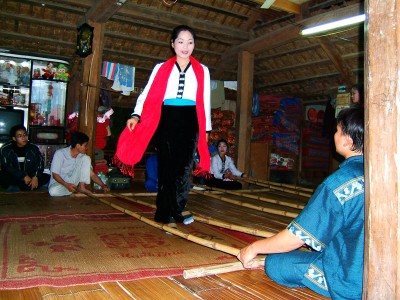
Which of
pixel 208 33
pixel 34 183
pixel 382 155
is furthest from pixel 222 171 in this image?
pixel 382 155

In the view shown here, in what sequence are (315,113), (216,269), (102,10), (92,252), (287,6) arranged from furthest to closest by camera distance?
(315,113)
(287,6)
(102,10)
(92,252)
(216,269)

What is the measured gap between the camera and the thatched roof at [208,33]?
5789 mm

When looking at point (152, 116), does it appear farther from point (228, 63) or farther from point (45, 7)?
point (228, 63)

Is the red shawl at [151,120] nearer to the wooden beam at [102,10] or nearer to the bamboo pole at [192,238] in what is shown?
the bamboo pole at [192,238]

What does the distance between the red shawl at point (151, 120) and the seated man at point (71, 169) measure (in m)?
1.81

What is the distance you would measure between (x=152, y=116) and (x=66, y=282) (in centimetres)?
158

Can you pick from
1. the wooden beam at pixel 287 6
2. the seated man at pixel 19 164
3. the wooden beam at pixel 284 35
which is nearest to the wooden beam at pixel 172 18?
the wooden beam at pixel 284 35

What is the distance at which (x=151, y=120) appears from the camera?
2855 mm

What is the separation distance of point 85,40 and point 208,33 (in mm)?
2660

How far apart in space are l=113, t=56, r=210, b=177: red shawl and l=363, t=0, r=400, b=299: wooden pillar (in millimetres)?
1865

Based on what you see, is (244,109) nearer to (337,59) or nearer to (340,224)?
(337,59)

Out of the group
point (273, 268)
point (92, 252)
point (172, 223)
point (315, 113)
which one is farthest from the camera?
point (315, 113)

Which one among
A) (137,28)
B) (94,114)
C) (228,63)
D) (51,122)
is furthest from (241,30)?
(51,122)

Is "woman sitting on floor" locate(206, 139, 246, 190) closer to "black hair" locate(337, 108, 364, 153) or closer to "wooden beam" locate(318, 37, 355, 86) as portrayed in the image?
"wooden beam" locate(318, 37, 355, 86)
